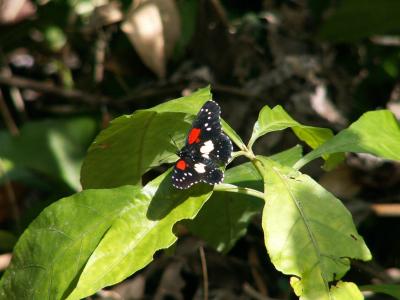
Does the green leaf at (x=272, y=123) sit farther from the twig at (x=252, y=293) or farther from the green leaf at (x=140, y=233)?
the twig at (x=252, y=293)

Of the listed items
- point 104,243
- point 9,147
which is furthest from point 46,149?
point 104,243

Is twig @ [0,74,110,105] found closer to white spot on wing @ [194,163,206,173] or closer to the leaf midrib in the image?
white spot on wing @ [194,163,206,173]

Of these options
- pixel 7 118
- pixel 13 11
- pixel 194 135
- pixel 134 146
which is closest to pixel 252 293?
pixel 134 146

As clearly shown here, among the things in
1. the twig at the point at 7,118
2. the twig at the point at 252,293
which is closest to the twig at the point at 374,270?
the twig at the point at 252,293

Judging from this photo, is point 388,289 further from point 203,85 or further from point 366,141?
point 203,85

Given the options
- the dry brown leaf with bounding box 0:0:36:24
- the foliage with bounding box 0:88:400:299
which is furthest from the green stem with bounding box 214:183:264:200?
the dry brown leaf with bounding box 0:0:36:24
